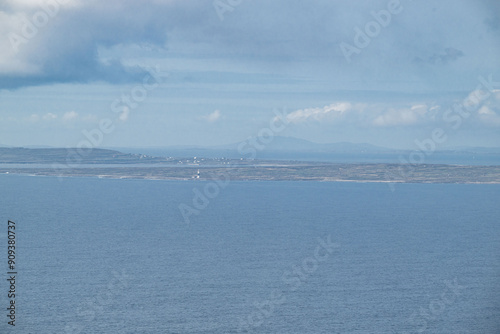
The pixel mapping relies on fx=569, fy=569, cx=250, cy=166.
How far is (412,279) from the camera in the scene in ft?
185

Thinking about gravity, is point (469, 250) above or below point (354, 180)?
below

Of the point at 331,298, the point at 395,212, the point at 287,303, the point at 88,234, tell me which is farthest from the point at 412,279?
the point at 395,212

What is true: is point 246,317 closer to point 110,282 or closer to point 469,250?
point 110,282

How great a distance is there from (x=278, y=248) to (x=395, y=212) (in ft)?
164

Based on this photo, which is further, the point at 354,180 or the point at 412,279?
the point at 354,180

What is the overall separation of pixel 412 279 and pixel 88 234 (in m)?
45.4

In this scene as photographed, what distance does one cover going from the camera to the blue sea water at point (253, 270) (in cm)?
4494

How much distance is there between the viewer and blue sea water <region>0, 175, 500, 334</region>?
44.9 meters

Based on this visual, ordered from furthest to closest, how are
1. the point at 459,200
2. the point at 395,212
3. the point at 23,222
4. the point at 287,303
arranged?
1. the point at 459,200
2. the point at 395,212
3. the point at 23,222
4. the point at 287,303

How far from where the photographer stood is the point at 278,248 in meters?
70.3

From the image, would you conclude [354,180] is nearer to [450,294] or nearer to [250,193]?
[250,193]

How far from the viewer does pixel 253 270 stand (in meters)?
58.5

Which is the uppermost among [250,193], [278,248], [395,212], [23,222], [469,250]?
[250,193]

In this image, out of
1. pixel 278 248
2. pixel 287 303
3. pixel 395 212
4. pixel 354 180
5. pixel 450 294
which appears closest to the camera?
pixel 287 303
